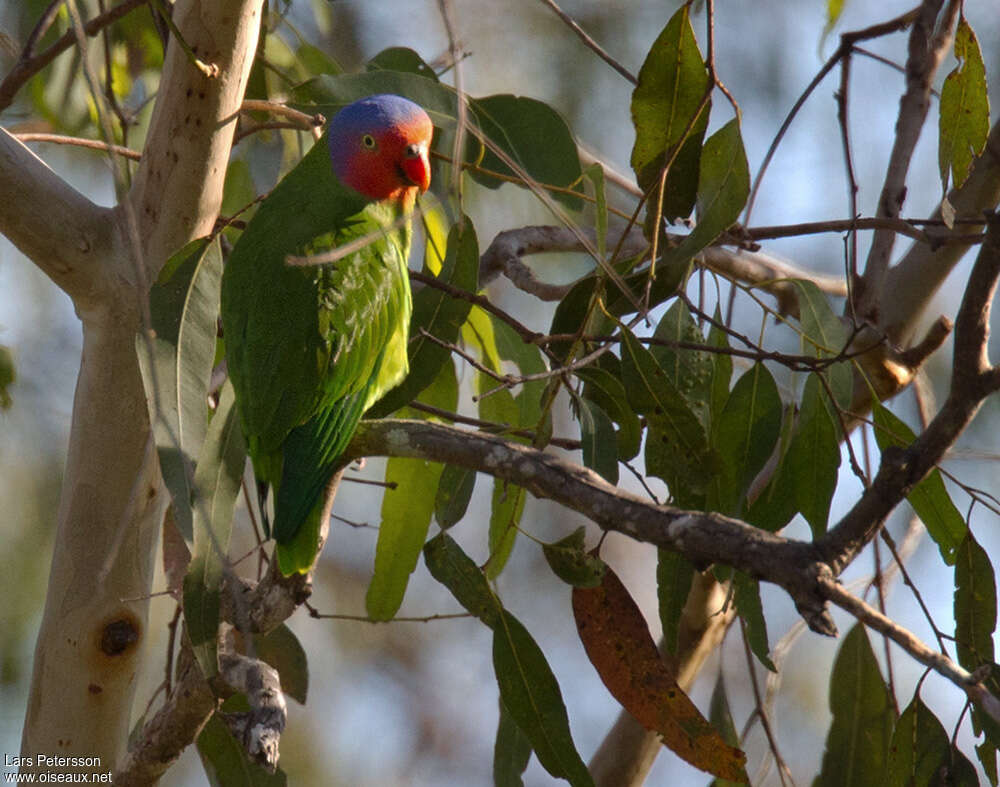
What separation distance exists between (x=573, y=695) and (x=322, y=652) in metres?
1.01

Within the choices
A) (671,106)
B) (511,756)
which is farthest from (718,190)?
(511,756)

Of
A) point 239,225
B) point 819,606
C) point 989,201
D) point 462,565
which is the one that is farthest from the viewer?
point 989,201

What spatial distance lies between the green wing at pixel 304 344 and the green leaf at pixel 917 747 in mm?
850

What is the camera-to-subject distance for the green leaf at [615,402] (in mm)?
1431

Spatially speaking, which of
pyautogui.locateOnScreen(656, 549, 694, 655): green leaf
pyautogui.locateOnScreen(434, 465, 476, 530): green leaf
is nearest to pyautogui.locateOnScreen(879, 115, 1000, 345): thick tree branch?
pyautogui.locateOnScreen(656, 549, 694, 655): green leaf

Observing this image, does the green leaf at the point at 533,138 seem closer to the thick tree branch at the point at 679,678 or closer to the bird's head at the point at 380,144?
the bird's head at the point at 380,144

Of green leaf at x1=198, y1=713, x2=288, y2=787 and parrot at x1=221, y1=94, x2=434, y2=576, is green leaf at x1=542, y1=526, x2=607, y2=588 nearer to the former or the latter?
parrot at x1=221, y1=94, x2=434, y2=576

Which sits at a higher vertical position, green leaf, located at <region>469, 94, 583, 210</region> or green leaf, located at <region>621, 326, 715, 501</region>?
green leaf, located at <region>469, 94, 583, 210</region>

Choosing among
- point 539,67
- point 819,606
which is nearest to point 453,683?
point 539,67

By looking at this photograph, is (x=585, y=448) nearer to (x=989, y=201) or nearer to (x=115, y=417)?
(x=115, y=417)

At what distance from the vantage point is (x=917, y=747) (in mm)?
1477

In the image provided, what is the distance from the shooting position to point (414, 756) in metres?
4.27

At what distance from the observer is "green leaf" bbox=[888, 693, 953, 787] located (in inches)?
57.2

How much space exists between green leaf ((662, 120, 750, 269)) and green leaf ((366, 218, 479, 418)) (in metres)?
0.31
